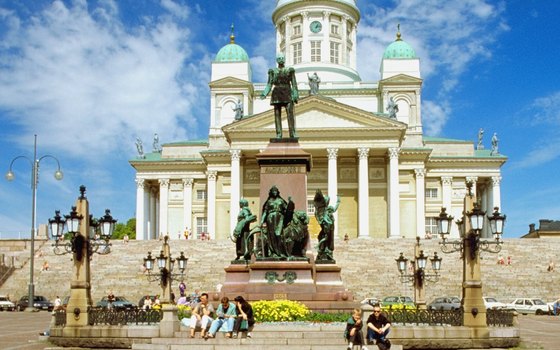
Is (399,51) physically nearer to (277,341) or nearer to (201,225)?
(201,225)

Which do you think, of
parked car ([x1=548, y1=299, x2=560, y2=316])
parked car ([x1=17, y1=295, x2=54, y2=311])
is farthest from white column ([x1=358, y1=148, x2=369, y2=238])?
parked car ([x1=17, y1=295, x2=54, y2=311])

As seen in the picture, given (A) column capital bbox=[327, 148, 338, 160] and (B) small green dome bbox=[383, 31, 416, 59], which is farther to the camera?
(B) small green dome bbox=[383, 31, 416, 59]

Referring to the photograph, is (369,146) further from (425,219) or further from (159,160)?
(159,160)

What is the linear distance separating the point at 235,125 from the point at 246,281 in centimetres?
5585

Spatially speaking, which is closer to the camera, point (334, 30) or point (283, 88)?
point (283, 88)

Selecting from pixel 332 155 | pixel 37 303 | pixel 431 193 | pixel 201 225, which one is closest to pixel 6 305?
pixel 37 303

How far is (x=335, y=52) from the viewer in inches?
3826

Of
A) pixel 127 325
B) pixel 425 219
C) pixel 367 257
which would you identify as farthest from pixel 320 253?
pixel 425 219

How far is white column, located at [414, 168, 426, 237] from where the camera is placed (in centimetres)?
8188

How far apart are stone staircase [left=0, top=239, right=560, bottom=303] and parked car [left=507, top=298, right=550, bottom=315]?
2.92m

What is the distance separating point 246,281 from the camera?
976 inches

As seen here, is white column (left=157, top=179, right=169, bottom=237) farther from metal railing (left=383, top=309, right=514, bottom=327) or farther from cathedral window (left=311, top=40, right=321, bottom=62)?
metal railing (left=383, top=309, right=514, bottom=327)

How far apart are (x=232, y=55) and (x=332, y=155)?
2134cm

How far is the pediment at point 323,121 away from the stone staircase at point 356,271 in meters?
14.0
